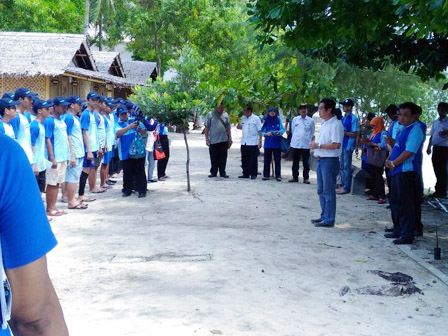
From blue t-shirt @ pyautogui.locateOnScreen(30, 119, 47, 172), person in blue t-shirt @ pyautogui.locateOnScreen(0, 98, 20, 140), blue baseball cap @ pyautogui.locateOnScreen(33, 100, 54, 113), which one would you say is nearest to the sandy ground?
blue t-shirt @ pyautogui.locateOnScreen(30, 119, 47, 172)

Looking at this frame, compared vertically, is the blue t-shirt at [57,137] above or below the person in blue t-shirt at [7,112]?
below

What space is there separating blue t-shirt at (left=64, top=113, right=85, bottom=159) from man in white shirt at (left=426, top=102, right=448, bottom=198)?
701 cm

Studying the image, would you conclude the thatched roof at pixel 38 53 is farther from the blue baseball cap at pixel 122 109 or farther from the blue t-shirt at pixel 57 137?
the blue t-shirt at pixel 57 137

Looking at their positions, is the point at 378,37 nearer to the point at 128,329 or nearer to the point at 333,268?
the point at 333,268

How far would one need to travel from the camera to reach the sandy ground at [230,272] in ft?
16.0

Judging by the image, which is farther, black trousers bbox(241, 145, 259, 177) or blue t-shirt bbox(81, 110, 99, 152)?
black trousers bbox(241, 145, 259, 177)

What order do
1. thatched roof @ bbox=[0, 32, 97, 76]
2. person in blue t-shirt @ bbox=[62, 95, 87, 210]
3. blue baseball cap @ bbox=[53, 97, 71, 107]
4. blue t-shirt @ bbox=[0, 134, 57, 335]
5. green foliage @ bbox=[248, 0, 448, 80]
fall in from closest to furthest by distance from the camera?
blue t-shirt @ bbox=[0, 134, 57, 335] → green foliage @ bbox=[248, 0, 448, 80] → blue baseball cap @ bbox=[53, 97, 71, 107] → person in blue t-shirt @ bbox=[62, 95, 87, 210] → thatched roof @ bbox=[0, 32, 97, 76]

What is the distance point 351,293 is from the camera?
578 cm

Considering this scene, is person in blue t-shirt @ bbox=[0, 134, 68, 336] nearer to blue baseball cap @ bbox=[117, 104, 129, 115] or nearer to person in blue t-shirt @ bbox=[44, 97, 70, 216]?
person in blue t-shirt @ bbox=[44, 97, 70, 216]

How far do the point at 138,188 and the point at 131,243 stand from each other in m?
4.24

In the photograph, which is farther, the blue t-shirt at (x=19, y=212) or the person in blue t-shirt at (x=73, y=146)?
the person in blue t-shirt at (x=73, y=146)

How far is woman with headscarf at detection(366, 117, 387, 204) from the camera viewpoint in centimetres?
1149

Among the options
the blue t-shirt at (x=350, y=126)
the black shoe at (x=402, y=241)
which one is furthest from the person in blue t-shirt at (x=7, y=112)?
the blue t-shirt at (x=350, y=126)

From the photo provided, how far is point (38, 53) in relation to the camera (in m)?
21.2
